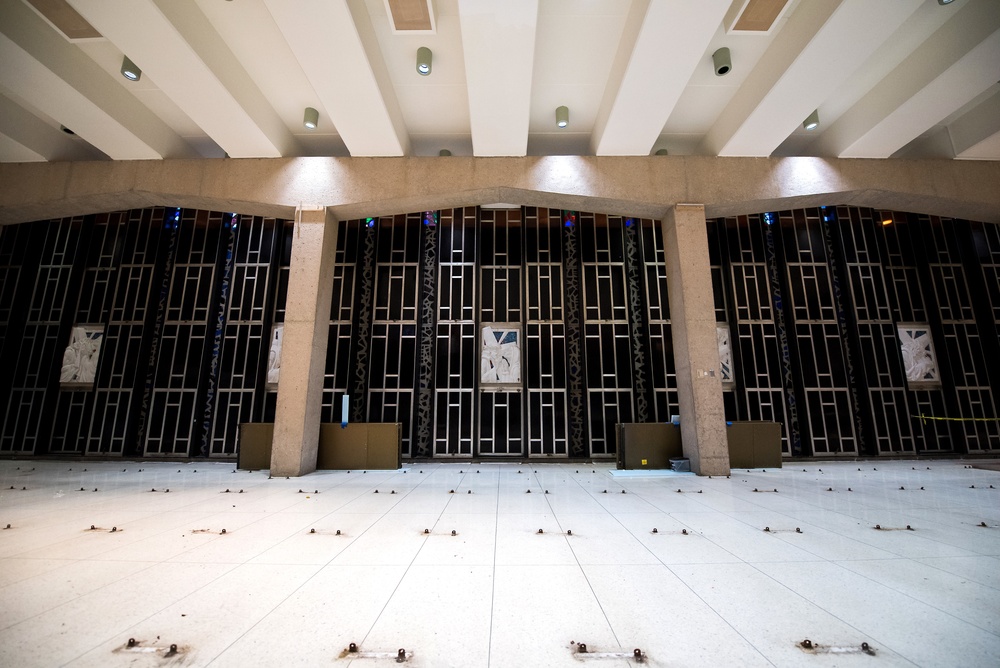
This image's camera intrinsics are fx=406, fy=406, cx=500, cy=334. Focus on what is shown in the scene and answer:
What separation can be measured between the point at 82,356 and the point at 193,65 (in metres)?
9.53

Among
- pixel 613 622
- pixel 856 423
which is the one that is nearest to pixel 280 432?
pixel 613 622

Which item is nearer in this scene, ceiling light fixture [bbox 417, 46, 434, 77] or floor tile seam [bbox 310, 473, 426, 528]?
floor tile seam [bbox 310, 473, 426, 528]

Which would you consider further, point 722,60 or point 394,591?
point 722,60

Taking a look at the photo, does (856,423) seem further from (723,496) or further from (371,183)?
(371,183)

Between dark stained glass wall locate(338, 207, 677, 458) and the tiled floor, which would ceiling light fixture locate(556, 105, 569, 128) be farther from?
the tiled floor

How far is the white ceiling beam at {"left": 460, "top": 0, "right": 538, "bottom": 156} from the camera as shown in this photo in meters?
5.51

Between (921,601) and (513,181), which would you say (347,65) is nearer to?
(513,181)

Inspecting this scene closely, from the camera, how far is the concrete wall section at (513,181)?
8.57 meters

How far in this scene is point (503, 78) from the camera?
6570mm

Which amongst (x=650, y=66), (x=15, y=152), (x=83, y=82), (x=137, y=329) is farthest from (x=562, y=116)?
(x=137, y=329)

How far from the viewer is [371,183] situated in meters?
8.66

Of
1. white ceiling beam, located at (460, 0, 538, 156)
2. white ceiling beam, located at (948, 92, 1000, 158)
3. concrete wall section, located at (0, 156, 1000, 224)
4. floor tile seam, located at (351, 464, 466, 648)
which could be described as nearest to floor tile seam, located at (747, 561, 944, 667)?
floor tile seam, located at (351, 464, 466, 648)

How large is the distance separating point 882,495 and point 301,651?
765 centimetres

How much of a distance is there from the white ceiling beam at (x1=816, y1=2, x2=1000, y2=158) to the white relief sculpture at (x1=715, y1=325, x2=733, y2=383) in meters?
4.64
